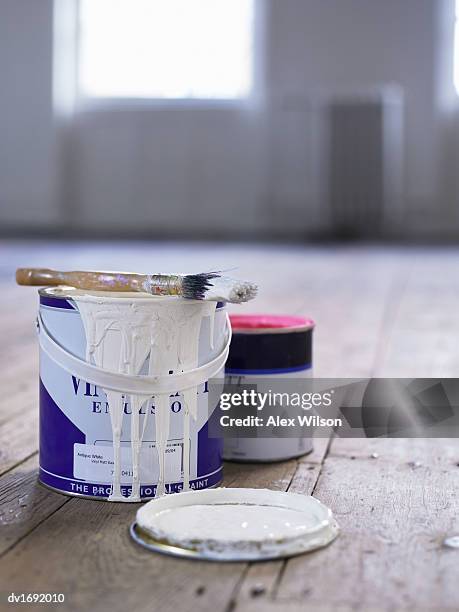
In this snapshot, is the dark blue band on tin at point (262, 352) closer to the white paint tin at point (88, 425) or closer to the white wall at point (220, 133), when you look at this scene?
the white paint tin at point (88, 425)

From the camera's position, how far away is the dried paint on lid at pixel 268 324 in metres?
1.27

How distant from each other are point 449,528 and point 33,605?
0.45 m

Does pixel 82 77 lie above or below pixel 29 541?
above

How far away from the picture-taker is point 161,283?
1080 millimetres

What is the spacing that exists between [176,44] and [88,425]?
6.07 m

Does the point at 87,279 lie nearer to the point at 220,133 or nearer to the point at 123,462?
the point at 123,462

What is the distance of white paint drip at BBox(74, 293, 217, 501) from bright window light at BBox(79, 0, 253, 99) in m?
5.96

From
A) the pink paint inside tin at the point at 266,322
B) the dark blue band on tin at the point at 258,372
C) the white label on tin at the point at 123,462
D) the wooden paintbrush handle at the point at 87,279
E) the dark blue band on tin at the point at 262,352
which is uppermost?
the wooden paintbrush handle at the point at 87,279

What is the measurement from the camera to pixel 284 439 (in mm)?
1284

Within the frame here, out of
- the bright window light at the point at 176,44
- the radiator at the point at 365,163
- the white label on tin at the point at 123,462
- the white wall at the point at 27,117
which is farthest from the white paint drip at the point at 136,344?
the white wall at the point at 27,117

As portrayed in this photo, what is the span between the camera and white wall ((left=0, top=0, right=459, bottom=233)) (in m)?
6.57

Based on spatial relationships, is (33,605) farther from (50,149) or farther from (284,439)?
(50,149)

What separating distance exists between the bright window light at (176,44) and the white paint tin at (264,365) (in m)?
5.76

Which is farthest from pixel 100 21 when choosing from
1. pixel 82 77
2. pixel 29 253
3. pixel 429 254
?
pixel 429 254
